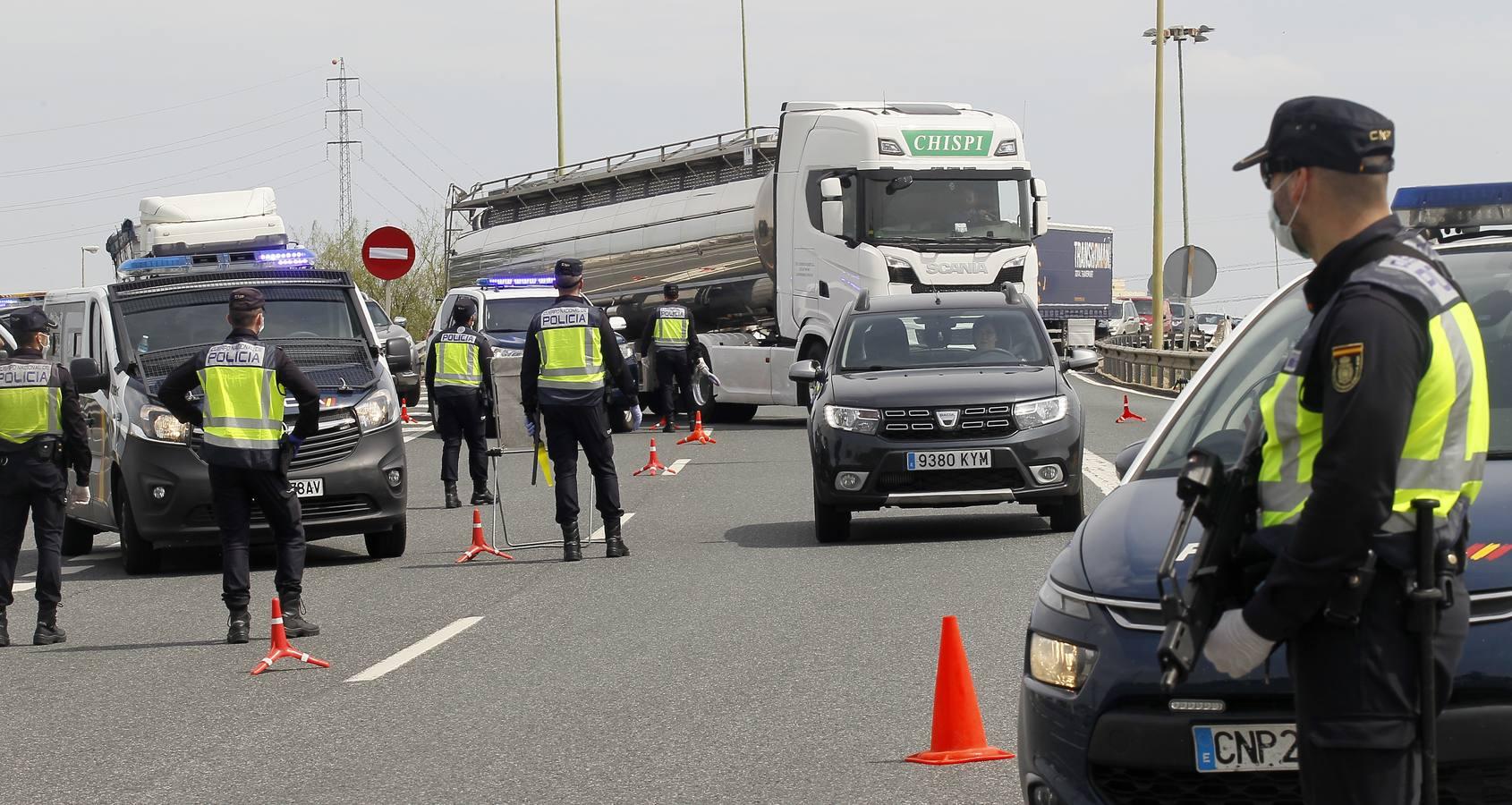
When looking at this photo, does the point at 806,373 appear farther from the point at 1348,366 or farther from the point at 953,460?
the point at 1348,366

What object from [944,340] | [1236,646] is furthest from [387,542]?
[1236,646]

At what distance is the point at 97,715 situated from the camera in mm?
8234

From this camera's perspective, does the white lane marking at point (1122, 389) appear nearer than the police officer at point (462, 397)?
No

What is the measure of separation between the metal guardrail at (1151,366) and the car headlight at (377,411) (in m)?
18.3

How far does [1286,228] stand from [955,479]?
983 centimetres

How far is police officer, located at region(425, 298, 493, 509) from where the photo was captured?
1820 centimetres

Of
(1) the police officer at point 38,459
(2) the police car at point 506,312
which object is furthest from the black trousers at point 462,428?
(1) the police officer at point 38,459

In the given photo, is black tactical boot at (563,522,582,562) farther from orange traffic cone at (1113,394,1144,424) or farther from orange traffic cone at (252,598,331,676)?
orange traffic cone at (1113,394,1144,424)

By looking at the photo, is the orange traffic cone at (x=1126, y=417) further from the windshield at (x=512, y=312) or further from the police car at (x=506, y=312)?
the windshield at (x=512, y=312)

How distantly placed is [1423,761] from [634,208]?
31.3 metres

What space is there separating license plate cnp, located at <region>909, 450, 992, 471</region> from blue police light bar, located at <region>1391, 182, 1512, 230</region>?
5.19 m

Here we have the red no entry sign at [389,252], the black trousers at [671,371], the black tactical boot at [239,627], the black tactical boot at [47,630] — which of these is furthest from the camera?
the black trousers at [671,371]

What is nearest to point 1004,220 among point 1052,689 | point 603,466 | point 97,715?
point 603,466

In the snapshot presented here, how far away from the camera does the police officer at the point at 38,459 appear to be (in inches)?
428
